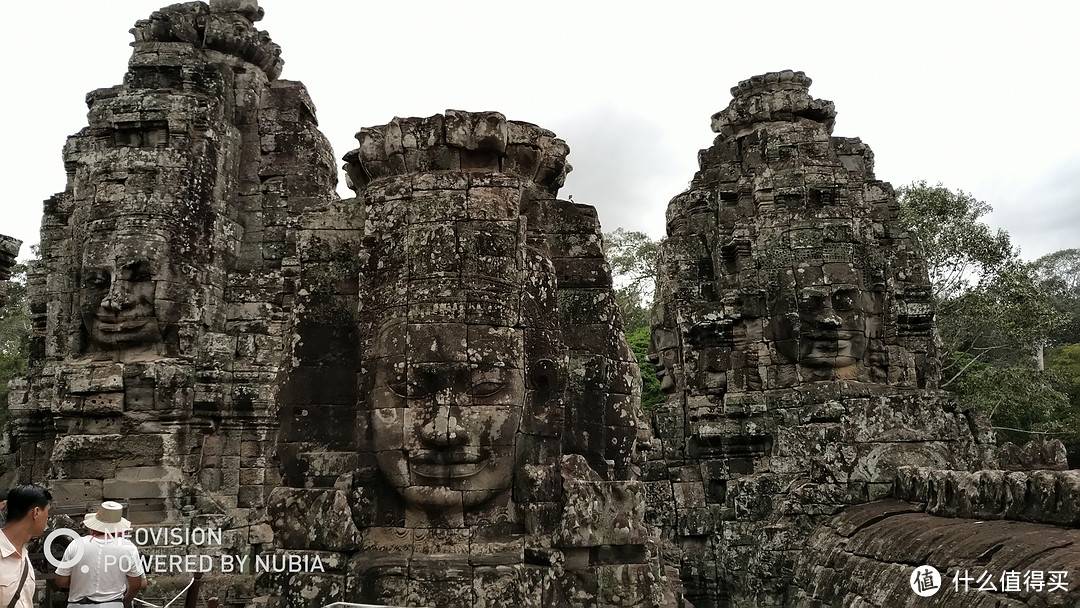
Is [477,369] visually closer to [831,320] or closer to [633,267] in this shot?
[831,320]

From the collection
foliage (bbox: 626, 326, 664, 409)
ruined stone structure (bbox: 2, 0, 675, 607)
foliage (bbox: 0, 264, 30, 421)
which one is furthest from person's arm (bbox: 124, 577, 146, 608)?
foliage (bbox: 0, 264, 30, 421)

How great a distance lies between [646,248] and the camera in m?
33.9

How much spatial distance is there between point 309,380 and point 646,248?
28455 millimetres

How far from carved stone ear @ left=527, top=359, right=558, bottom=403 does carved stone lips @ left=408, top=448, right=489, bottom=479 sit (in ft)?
2.23

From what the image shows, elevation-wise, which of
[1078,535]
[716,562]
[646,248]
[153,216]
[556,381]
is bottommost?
[716,562]

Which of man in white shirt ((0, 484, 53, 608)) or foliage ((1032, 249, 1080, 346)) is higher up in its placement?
foliage ((1032, 249, 1080, 346))

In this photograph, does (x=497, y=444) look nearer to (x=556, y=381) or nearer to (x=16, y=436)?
(x=556, y=381)

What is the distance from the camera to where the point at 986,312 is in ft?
78.8

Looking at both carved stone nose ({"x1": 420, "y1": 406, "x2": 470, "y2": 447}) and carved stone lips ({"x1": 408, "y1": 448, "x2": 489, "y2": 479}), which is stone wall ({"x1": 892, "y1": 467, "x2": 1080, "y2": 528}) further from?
carved stone nose ({"x1": 420, "y1": 406, "x2": 470, "y2": 447})

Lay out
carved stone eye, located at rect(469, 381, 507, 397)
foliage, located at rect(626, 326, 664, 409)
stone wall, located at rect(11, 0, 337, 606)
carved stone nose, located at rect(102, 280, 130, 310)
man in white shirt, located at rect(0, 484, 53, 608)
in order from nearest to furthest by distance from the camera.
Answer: man in white shirt, located at rect(0, 484, 53, 608)
carved stone eye, located at rect(469, 381, 507, 397)
stone wall, located at rect(11, 0, 337, 606)
carved stone nose, located at rect(102, 280, 130, 310)
foliage, located at rect(626, 326, 664, 409)

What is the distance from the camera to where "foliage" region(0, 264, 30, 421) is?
2642 centimetres

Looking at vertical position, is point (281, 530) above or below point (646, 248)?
below

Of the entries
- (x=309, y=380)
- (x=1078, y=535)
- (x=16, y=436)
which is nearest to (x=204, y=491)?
(x=16, y=436)

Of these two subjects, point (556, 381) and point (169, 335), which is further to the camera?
point (169, 335)
